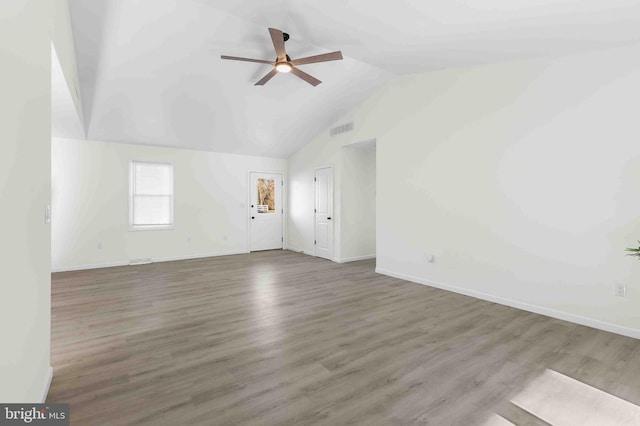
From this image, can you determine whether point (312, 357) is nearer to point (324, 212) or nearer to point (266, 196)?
point (324, 212)

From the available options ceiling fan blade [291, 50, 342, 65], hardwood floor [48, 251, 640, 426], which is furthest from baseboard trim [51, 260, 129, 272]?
ceiling fan blade [291, 50, 342, 65]

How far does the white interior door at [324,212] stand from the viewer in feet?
22.7

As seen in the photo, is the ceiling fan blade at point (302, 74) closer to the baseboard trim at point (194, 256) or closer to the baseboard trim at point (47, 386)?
the baseboard trim at point (47, 386)

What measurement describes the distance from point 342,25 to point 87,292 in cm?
506

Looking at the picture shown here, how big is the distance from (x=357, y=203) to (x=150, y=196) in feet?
15.2

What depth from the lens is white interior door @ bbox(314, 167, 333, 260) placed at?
6.91 m

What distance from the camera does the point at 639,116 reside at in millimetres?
2971

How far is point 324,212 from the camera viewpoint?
7105 millimetres

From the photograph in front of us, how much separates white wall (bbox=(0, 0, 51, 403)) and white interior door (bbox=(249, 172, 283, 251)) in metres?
6.01

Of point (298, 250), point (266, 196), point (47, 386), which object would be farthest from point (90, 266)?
point (47, 386)

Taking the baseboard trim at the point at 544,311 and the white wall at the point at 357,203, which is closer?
the baseboard trim at the point at 544,311

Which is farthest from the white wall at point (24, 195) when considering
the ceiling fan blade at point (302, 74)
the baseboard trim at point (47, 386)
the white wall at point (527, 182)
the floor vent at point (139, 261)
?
the floor vent at point (139, 261)

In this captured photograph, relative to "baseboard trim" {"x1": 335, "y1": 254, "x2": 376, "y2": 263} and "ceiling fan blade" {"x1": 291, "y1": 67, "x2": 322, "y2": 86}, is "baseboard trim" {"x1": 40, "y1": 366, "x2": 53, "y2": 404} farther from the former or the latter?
"baseboard trim" {"x1": 335, "y1": 254, "x2": 376, "y2": 263}

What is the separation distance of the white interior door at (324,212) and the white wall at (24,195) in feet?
17.4
